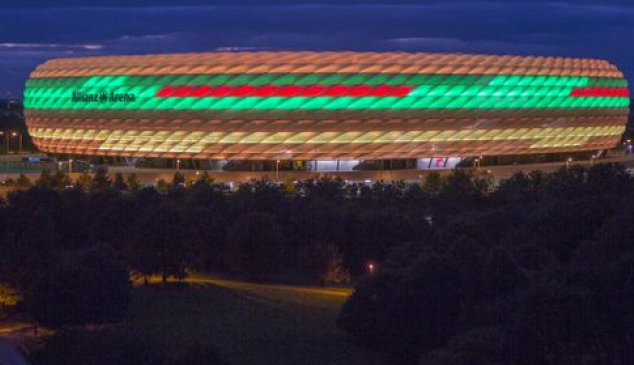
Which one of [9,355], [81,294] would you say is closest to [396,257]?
[81,294]

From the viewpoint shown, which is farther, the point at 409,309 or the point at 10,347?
the point at 409,309

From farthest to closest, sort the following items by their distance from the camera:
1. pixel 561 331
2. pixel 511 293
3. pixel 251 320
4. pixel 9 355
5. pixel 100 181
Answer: pixel 100 181 → pixel 251 320 → pixel 511 293 → pixel 9 355 → pixel 561 331

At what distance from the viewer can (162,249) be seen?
1284 inches

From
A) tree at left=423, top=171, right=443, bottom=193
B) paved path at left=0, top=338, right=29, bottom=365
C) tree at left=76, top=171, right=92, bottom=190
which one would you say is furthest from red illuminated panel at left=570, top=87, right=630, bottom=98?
paved path at left=0, top=338, right=29, bottom=365

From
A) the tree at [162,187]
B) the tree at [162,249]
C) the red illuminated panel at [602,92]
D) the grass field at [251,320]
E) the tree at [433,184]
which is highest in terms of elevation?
the red illuminated panel at [602,92]

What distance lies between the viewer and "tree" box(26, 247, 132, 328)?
26.1m

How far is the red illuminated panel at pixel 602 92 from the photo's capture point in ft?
252

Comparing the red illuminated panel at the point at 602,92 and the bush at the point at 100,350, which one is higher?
the red illuminated panel at the point at 602,92

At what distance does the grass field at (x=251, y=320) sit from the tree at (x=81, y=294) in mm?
781

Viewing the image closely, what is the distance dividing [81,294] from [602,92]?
196 ft

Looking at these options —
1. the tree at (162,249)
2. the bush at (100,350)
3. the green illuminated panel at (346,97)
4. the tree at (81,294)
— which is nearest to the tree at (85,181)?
the green illuminated panel at (346,97)

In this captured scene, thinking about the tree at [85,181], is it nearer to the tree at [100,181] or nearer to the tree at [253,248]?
the tree at [100,181]

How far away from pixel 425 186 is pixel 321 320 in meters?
30.0

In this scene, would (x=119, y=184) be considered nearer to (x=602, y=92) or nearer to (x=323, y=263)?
(x=323, y=263)
